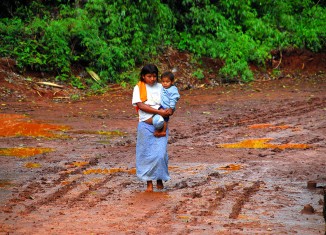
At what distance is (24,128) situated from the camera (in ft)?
43.6

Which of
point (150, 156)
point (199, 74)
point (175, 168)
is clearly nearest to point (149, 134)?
point (150, 156)

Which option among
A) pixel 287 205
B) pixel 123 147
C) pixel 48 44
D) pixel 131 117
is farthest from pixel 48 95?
pixel 287 205

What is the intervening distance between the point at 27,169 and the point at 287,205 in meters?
3.79

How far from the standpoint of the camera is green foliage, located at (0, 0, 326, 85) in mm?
19859

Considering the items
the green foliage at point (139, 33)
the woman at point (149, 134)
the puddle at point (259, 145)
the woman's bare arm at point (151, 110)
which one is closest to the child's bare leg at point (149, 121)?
the woman at point (149, 134)

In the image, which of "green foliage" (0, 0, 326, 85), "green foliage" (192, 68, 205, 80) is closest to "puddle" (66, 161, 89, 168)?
"green foliage" (0, 0, 326, 85)

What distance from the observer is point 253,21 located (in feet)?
77.0

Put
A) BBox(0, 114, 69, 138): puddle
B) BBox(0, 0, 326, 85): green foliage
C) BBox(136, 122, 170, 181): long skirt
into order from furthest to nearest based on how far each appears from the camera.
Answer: BBox(0, 0, 326, 85): green foliage → BBox(0, 114, 69, 138): puddle → BBox(136, 122, 170, 181): long skirt

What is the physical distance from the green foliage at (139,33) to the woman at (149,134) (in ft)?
37.2

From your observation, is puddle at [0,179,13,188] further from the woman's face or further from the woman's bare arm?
the woman's face

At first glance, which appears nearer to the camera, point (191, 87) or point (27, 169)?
point (27, 169)

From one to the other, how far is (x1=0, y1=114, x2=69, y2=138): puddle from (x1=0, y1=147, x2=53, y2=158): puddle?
4.36 feet

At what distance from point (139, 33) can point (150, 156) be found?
12889 millimetres

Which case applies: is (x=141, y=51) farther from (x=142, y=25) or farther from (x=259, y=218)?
(x=259, y=218)
